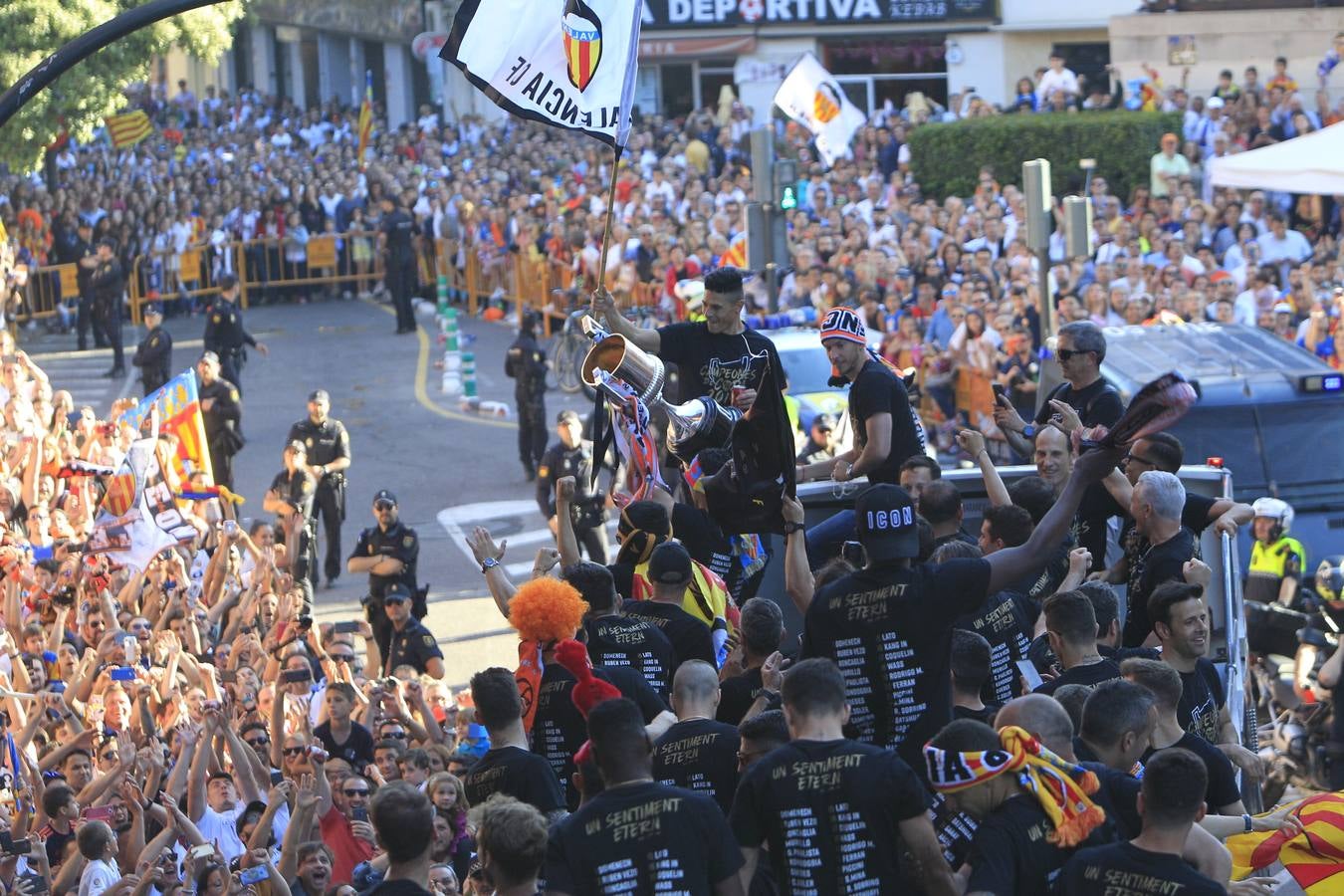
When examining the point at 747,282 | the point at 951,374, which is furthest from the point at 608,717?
the point at 747,282

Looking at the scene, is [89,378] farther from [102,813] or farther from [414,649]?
[102,813]

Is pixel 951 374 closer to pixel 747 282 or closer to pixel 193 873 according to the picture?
pixel 747 282

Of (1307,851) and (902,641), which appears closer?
(1307,851)

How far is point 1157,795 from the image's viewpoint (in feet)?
17.8

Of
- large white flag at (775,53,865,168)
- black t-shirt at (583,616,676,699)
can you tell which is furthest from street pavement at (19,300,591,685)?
black t-shirt at (583,616,676,699)

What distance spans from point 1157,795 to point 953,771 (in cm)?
59

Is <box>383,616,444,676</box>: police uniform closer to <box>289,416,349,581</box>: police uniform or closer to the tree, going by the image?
<box>289,416,349,581</box>: police uniform

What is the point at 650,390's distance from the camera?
9.05 meters

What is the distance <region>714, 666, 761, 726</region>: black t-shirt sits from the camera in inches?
296

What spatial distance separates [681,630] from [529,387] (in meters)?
13.6

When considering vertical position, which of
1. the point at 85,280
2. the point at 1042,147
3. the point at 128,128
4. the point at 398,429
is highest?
the point at 128,128

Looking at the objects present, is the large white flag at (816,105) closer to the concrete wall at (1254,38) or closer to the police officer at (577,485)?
the concrete wall at (1254,38)

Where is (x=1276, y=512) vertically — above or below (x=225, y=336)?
below

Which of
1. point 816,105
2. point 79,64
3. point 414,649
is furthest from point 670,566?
point 79,64
